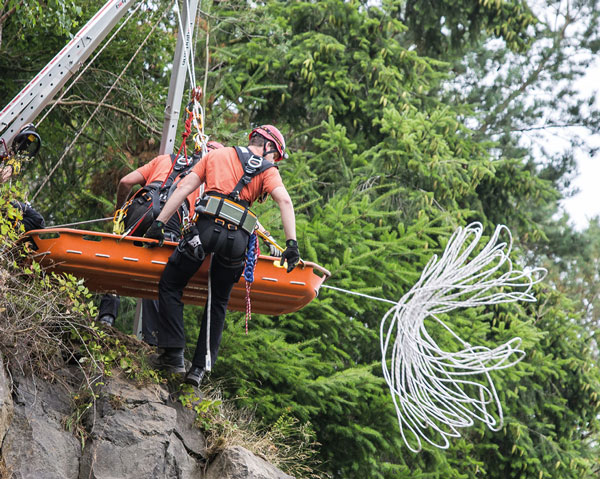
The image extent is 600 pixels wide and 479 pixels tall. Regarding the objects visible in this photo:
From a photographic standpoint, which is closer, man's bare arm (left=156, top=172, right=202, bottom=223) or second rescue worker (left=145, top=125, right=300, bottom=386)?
second rescue worker (left=145, top=125, right=300, bottom=386)

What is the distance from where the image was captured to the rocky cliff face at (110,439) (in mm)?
6555

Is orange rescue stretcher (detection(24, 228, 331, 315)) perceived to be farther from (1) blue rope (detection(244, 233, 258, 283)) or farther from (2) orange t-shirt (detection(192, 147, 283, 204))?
Answer: (2) orange t-shirt (detection(192, 147, 283, 204))

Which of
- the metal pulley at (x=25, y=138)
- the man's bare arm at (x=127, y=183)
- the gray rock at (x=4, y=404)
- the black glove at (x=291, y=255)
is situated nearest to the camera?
the gray rock at (x=4, y=404)

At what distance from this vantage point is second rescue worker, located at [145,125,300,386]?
7.22 meters

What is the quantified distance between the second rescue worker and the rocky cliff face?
0.47 metres

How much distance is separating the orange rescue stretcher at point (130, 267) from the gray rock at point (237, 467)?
4.53 ft

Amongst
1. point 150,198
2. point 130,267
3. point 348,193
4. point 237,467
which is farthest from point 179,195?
point 348,193

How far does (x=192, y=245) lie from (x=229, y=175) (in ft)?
2.16

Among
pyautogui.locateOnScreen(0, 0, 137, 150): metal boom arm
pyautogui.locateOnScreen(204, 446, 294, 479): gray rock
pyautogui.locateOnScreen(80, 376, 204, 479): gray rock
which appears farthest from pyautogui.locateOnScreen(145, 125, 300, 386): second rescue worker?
pyautogui.locateOnScreen(0, 0, 137, 150): metal boom arm

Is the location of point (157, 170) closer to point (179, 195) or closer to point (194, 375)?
point (179, 195)

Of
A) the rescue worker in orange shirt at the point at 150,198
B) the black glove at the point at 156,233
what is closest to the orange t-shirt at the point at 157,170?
the rescue worker in orange shirt at the point at 150,198

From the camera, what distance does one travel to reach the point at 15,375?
22.7 ft

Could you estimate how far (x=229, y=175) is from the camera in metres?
7.34

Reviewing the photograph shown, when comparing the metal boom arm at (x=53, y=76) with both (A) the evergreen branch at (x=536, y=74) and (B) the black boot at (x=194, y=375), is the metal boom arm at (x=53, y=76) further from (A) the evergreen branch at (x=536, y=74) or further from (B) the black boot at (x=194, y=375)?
(A) the evergreen branch at (x=536, y=74)
